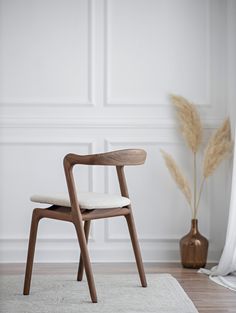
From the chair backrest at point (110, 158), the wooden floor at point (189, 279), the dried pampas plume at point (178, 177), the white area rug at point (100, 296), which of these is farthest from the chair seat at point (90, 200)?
the dried pampas plume at point (178, 177)

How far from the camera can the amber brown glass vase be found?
352 centimetres

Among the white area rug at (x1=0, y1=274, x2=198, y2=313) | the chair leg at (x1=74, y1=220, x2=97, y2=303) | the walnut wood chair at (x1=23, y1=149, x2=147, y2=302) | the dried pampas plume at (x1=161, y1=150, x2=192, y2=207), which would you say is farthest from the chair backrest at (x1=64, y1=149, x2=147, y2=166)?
the dried pampas plume at (x1=161, y1=150, x2=192, y2=207)

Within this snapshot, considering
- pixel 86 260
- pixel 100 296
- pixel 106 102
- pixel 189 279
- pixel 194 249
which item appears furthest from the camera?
pixel 106 102

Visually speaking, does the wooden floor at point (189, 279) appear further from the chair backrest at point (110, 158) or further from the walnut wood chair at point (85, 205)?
the chair backrest at point (110, 158)

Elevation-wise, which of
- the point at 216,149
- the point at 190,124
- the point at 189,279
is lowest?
the point at 189,279

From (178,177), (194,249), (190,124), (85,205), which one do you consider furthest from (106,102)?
(85,205)

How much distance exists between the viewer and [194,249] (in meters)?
3.52

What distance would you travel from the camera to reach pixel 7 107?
A: 3699 mm

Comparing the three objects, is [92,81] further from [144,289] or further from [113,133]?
[144,289]

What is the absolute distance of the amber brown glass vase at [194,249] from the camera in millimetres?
3521

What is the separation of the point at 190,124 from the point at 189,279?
961 mm

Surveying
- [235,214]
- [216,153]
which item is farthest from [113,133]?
[235,214]

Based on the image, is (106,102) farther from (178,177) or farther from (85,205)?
(85,205)

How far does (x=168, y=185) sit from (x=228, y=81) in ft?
2.54
